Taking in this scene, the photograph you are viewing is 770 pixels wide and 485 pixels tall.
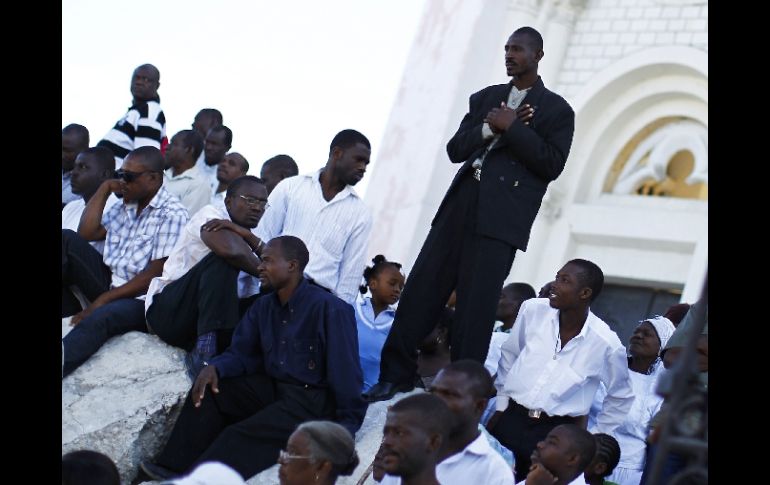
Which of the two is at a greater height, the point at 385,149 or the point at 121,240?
the point at 385,149

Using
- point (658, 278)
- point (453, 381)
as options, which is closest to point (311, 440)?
point (453, 381)

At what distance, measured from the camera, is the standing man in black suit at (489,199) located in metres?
7.48

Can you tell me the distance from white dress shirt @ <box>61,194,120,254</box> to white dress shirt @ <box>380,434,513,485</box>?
3.40 metres

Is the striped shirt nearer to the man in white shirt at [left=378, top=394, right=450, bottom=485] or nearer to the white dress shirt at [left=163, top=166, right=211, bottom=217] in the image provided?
the white dress shirt at [left=163, top=166, right=211, bottom=217]

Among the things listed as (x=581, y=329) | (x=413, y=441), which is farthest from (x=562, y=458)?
(x=413, y=441)

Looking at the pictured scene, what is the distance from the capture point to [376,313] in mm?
8633

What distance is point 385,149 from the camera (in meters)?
15.6

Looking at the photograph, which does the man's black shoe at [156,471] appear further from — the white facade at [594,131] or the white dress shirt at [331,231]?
the white facade at [594,131]

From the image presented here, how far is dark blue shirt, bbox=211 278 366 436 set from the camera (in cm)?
721

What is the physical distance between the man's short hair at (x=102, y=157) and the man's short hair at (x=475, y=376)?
3939 millimetres

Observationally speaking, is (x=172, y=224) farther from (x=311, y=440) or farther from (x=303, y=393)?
(x=311, y=440)

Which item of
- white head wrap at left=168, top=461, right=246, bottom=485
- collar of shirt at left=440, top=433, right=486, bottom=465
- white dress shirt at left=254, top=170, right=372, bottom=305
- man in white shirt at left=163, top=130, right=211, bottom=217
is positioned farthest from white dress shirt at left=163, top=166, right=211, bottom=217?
white head wrap at left=168, top=461, right=246, bottom=485
